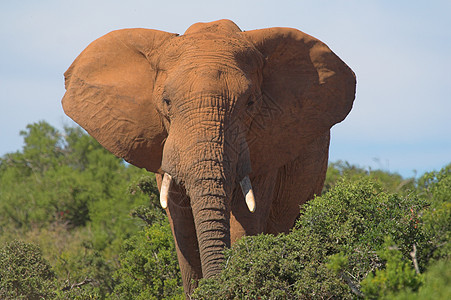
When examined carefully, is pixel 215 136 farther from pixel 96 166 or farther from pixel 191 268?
pixel 96 166

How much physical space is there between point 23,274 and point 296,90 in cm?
340

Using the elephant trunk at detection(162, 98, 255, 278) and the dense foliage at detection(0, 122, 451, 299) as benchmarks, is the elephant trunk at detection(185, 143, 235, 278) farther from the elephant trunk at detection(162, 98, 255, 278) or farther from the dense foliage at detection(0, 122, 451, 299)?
the dense foliage at detection(0, 122, 451, 299)

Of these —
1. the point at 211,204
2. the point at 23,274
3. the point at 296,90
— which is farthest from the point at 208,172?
the point at 23,274

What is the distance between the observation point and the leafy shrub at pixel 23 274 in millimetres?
7934

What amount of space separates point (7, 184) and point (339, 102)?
708 inches

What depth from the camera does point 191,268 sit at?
733cm

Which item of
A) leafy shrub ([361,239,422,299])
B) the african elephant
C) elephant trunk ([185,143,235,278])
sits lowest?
leafy shrub ([361,239,422,299])

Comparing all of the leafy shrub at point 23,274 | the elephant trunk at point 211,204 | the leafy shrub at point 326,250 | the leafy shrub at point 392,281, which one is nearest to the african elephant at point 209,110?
the elephant trunk at point 211,204

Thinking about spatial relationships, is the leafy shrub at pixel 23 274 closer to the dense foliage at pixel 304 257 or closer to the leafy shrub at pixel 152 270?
the dense foliage at pixel 304 257

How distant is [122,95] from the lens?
6812mm

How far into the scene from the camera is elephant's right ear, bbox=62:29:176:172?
22.1 ft

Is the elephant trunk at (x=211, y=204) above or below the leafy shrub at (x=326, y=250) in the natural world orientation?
above

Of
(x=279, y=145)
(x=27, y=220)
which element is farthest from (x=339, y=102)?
(x=27, y=220)

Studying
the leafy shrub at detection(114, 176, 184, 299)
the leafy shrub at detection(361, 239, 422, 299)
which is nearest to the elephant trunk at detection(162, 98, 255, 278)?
the leafy shrub at detection(361, 239, 422, 299)
